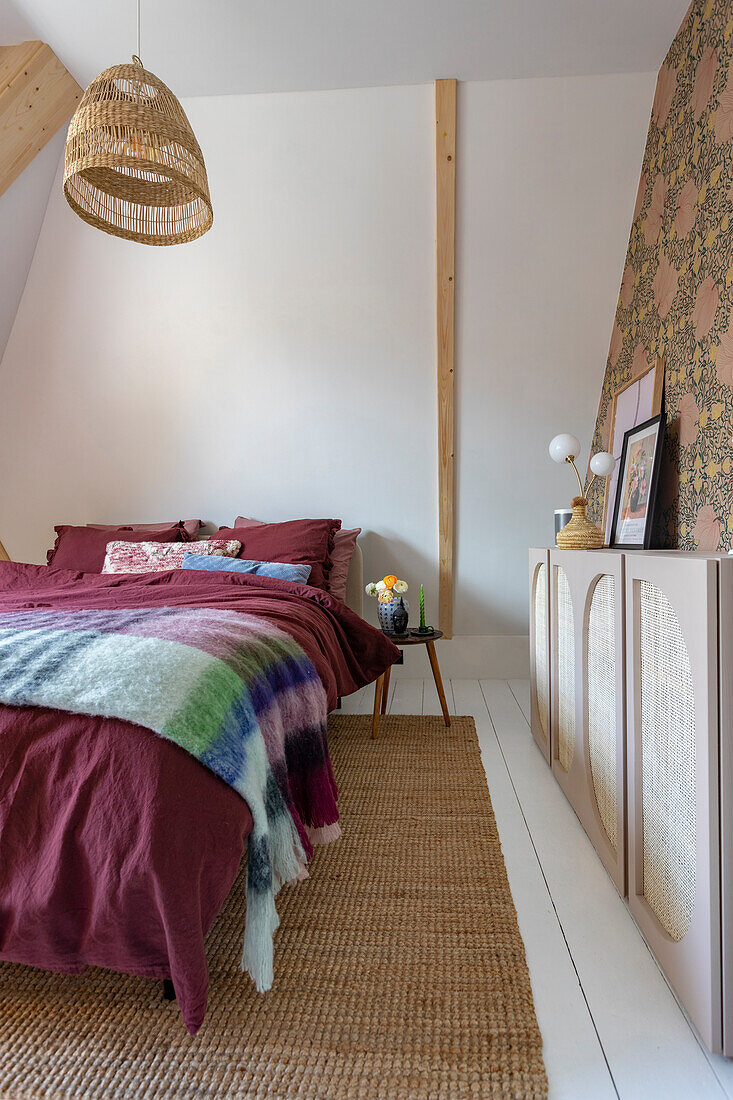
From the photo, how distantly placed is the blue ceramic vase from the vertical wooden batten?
69 cm

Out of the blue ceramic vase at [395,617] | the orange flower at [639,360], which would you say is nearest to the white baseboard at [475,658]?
the blue ceramic vase at [395,617]

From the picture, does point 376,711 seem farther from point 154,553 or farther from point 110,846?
point 110,846

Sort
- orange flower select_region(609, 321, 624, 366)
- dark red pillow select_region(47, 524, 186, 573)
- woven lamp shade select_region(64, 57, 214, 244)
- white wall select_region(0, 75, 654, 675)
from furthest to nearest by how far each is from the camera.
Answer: dark red pillow select_region(47, 524, 186, 573) → orange flower select_region(609, 321, 624, 366) → white wall select_region(0, 75, 654, 675) → woven lamp shade select_region(64, 57, 214, 244)

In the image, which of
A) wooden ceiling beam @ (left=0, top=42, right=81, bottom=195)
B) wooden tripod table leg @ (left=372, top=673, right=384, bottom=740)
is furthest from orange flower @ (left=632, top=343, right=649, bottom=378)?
wooden ceiling beam @ (left=0, top=42, right=81, bottom=195)

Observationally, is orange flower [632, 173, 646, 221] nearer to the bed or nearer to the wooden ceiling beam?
the wooden ceiling beam

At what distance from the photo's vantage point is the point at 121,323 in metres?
3.48

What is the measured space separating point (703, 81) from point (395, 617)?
2160 millimetres

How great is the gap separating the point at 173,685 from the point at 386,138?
268 cm

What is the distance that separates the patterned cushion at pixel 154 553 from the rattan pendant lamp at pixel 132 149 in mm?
1335

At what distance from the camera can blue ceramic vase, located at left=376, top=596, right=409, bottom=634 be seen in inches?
115

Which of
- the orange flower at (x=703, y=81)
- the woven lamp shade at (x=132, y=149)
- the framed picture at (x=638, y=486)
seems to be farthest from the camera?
the framed picture at (x=638, y=486)

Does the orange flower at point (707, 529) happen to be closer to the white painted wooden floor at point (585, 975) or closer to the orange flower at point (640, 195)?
the white painted wooden floor at point (585, 975)

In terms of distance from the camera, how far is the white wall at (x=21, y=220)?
3066 millimetres

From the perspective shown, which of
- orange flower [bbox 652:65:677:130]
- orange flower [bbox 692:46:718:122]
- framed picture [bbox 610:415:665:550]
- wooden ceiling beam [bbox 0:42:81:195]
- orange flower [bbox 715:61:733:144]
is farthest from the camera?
wooden ceiling beam [bbox 0:42:81:195]
